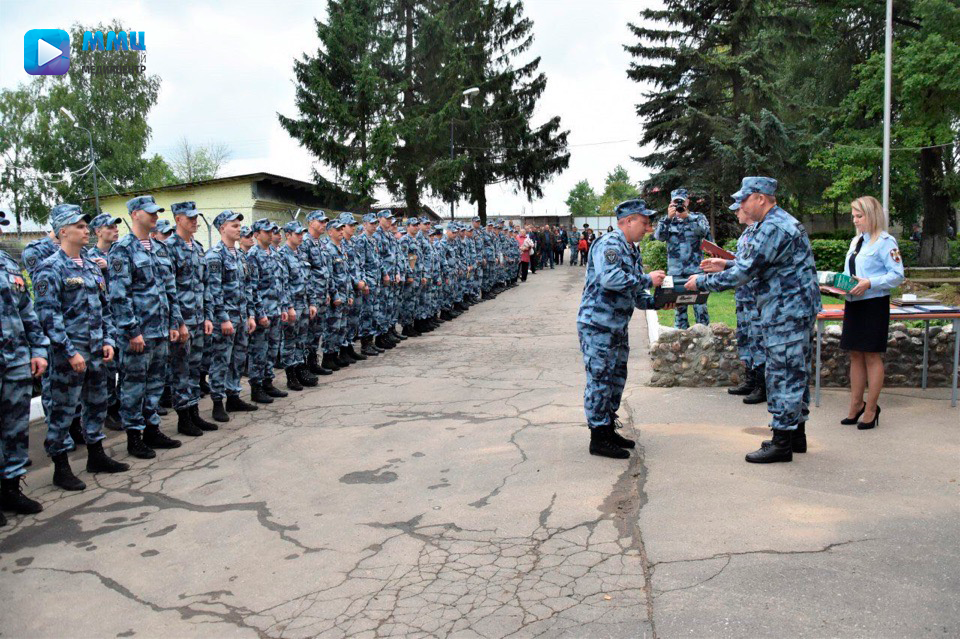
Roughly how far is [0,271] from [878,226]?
6.42 m

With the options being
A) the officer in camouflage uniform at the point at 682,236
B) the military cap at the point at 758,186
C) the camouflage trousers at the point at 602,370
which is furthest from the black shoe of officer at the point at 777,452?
the officer in camouflage uniform at the point at 682,236

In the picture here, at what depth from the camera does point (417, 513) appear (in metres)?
4.54

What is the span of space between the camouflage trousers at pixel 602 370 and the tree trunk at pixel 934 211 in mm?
28565

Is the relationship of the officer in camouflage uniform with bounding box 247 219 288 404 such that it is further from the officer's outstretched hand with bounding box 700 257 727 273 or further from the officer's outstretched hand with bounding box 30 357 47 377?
the officer's outstretched hand with bounding box 700 257 727 273

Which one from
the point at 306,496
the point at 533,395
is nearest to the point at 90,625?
the point at 306,496

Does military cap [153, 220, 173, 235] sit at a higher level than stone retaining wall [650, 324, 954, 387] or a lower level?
higher

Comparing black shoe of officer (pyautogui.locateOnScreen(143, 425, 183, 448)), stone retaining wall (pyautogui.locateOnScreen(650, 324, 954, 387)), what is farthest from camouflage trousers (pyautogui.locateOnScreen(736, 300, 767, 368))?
black shoe of officer (pyautogui.locateOnScreen(143, 425, 183, 448))

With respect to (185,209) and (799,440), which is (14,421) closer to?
(185,209)

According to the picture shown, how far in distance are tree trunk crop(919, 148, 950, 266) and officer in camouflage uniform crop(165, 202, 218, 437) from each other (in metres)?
29.6

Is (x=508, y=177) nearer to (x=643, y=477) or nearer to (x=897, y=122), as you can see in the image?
(x=897, y=122)

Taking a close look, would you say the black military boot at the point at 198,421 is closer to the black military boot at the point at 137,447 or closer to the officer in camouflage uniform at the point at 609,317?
the black military boot at the point at 137,447

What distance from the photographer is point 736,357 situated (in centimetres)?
768

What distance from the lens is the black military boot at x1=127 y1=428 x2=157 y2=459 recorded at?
19.7ft

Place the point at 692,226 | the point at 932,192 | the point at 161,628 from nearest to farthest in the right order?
the point at 161,628 < the point at 692,226 < the point at 932,192
